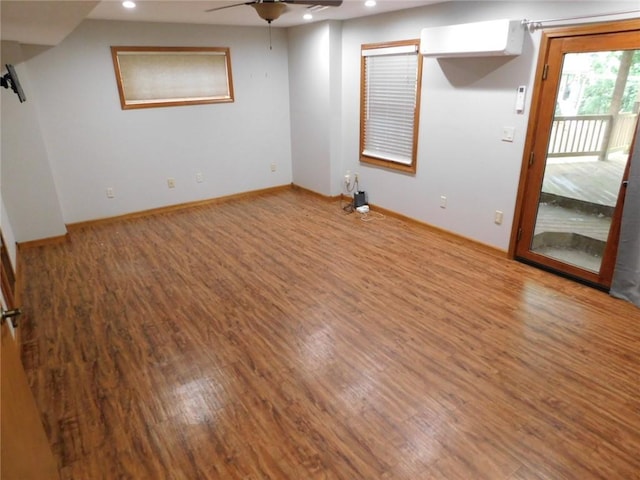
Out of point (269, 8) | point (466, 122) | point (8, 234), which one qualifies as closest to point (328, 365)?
point (269, 8)

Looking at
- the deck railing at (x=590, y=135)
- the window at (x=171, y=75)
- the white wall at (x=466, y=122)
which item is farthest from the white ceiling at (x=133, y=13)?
the deck railing at (x=590, y=135)

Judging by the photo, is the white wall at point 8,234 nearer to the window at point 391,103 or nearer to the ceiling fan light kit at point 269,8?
the ceiling fan light kit at point 269,8

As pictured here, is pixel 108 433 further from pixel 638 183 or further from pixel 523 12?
pixel 523 12

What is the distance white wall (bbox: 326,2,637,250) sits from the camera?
353 centimetres

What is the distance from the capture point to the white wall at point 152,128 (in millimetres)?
4590

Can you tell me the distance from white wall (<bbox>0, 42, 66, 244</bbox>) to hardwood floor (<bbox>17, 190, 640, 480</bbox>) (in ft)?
1.24

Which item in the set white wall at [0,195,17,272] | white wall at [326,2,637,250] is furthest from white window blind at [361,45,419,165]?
white wall at [0,195,17,272]

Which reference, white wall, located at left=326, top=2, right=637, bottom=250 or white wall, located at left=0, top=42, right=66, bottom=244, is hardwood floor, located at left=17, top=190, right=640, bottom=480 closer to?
white wall, located at left=0, top=42, right=66, bottom=244

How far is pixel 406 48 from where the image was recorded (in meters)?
4.42

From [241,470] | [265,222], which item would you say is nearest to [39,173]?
[265,222]

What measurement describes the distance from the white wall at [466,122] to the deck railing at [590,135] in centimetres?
29

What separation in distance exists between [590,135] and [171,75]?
4696 millimetres

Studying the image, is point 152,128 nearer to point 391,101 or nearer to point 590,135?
point 391,101

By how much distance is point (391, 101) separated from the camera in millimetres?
4855
